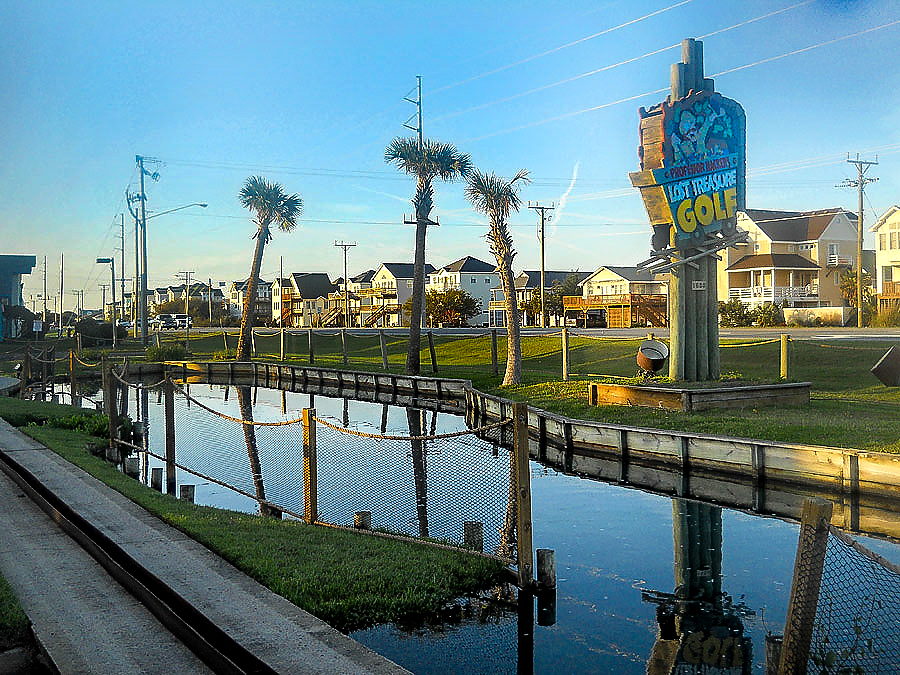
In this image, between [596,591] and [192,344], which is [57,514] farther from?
[192,344]

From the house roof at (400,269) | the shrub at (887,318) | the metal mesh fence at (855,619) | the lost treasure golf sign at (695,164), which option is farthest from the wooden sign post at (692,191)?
the house roof at (400,269)

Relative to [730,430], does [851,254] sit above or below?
above

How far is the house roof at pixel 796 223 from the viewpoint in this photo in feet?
221

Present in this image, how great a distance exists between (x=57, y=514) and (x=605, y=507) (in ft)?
25.3

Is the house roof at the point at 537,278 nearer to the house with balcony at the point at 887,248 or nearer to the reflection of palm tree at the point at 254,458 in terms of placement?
the house with balcony at the point at 887,248

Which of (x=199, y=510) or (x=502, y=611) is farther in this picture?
(x=199, y=510)

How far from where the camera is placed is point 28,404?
2295cm

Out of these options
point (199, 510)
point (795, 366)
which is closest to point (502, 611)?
point (199, 510)

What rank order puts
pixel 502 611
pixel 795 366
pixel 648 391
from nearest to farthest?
pixel 502 611
pixel 648 391
pixel 795 366

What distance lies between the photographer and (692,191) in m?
21.0

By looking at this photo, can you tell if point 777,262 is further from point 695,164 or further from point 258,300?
point 258,300

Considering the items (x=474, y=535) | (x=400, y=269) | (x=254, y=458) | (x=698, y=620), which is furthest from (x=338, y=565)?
(x=400, y=269)

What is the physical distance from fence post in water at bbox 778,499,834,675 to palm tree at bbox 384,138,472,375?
31.6 m

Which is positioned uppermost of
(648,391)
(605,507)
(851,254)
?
(851,254)
